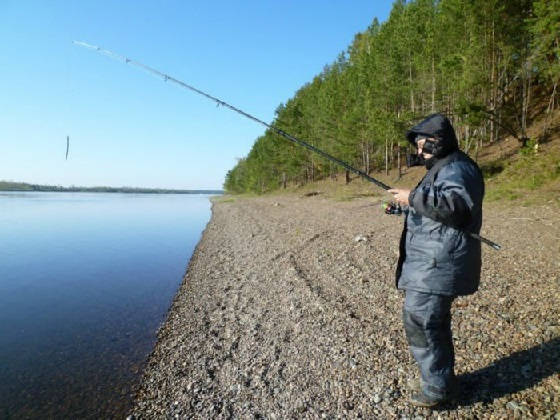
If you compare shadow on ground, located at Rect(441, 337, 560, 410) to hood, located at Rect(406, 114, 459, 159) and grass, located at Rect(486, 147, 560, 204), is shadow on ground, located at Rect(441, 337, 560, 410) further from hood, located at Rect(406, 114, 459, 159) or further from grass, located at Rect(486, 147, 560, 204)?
grass, located at Rect(486, 147, 560, 204)

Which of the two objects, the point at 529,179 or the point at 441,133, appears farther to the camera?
the point at 529,179

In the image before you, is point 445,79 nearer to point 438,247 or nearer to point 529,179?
point 529,179

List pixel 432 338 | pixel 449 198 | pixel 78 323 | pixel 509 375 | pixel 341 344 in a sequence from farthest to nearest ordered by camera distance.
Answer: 1. pixel 78 323
2. pixel 341 344
3. pixel 509 375
4. pixel 432 338
5. pixel 449 198

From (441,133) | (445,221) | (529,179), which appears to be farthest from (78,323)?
(529,179)

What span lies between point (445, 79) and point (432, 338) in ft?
84.9

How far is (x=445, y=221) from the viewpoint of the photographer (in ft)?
10.8

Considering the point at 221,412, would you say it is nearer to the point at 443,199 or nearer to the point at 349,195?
the point at 443,199

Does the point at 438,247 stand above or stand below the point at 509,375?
above

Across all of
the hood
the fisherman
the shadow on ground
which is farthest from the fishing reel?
the shadow on ground

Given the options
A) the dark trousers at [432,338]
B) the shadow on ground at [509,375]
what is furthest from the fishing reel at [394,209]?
the shadow on ground at [509,375]

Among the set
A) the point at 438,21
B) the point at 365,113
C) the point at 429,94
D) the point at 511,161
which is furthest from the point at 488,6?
the point at 365,113

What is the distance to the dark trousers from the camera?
140 inches

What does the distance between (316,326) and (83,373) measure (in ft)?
15.5

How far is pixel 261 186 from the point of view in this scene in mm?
76938
